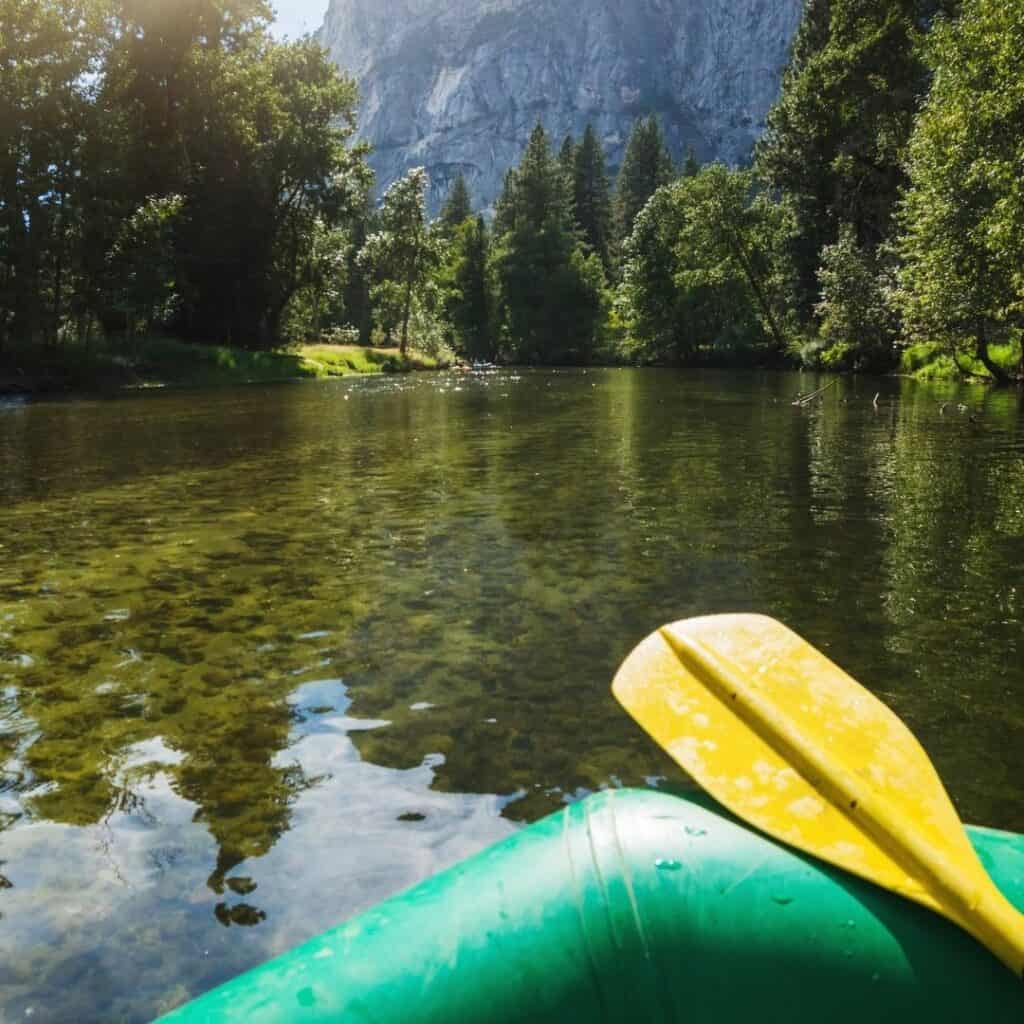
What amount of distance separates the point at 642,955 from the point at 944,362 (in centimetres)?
3328

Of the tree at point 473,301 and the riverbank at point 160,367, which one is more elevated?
the tree at point 473,301

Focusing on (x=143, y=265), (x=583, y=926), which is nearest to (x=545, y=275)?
(x=143, y=265)

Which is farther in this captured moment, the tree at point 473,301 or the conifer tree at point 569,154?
the conifer tree at point 569,154

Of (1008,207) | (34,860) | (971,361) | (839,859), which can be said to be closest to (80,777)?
(34,860)

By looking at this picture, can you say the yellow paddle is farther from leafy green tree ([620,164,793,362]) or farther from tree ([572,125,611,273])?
tree ([572,125,611,273])

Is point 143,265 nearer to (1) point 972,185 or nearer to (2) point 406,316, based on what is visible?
(2) point 406,316

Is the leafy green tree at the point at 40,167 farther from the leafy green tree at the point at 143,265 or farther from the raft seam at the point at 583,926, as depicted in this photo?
the raft seam at the point at 583,926

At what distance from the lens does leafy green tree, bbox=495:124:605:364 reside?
7250 cm

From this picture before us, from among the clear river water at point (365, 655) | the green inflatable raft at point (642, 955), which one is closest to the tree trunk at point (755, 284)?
the clear river water at point (365, 655)

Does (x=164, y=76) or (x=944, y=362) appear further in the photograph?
(x=164, y=76)

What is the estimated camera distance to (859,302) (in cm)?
3494

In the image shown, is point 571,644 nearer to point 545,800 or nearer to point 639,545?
point 545,800

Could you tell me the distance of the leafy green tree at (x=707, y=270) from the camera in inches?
2045

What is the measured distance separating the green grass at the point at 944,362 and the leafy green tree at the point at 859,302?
4.36 ft
